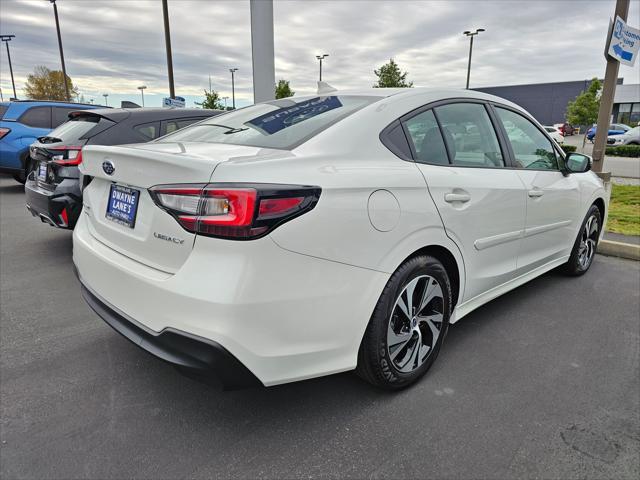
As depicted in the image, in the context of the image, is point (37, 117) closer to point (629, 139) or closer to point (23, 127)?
point (23, 127)

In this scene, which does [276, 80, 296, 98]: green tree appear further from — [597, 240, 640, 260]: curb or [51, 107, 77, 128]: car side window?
[597, 240, 640, 260]: curb

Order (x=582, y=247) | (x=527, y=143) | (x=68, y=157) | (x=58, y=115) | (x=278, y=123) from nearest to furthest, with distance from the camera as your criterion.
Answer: (x=278, y=123)
(x=527, y=143)
(x=582, y=247)
(x=68, y=157)
(x=58, y=115)

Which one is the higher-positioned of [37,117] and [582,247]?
[37,117]

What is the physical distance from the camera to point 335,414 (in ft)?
7.50

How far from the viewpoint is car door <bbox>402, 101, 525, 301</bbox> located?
247 cm

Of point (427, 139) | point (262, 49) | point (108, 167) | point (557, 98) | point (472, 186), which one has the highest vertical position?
point (557, 98)

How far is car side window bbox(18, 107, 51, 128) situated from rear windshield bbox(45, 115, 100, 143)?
4286 mm

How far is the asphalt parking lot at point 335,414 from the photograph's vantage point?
194 centimetres

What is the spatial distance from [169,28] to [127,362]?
15.8m

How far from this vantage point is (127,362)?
2.74 meters

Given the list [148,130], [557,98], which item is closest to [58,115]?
[148,130]

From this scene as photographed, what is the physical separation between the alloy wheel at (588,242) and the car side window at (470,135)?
190 centimetres

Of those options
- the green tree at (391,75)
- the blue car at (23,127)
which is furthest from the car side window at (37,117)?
the green tree at (391,75)

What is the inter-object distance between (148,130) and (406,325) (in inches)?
156
